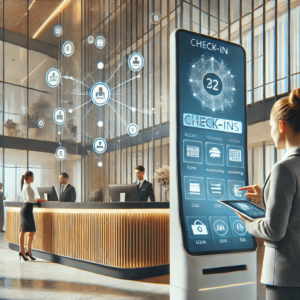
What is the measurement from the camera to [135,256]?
15.7 ft

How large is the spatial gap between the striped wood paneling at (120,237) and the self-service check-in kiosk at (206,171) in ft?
9.12

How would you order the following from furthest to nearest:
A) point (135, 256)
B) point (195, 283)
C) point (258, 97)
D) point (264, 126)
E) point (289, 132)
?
point (258, 97) < point (264, 126) < point (135, 256) < point (195, 283) < point (289, 132)

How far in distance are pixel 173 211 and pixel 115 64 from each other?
1118 centimetres

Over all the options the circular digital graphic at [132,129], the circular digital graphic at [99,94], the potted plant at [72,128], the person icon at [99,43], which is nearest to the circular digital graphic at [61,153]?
the potted plant at [72,128]

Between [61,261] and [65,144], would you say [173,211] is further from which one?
[65,144]

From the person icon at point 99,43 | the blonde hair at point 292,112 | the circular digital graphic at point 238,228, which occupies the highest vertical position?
the person icon at point 99,43

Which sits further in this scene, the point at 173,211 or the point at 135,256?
the point at 135,256

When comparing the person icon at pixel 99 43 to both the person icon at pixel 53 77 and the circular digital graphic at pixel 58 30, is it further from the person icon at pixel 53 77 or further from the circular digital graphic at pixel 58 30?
the person icon at pixel 53 77

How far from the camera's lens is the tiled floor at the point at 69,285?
3.93 metres

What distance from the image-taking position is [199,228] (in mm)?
2033

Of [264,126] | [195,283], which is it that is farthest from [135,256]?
[264,126]

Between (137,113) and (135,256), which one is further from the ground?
(137,113)

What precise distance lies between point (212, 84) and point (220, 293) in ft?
4.08

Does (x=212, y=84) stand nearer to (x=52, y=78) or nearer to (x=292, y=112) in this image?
(x=292, y=112)
